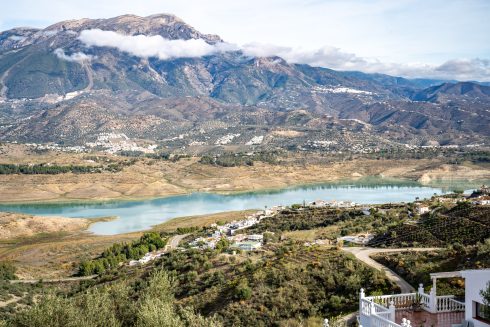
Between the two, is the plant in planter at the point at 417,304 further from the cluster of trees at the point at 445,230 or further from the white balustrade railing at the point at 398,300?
the cluster of trees at the point at 445,230

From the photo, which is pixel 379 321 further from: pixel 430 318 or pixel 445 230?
pixel 445 230

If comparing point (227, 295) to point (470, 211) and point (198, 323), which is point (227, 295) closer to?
point (198, 323)

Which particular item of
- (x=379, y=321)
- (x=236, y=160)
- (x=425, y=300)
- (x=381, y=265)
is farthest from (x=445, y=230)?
(x=236, y=160)

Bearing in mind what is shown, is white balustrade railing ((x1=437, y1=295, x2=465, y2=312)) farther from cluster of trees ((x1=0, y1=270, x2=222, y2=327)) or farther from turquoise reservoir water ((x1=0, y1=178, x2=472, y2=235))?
turquoise reservoir water ((x1=0, y1=178, x2=472, y2=235))

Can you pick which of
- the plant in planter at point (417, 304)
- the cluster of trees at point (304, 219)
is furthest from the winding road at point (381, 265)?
the cluster of trees at point (304, 219)

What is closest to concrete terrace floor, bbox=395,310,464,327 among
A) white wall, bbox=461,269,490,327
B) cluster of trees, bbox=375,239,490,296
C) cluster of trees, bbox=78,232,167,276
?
white wall, bbox=461,269,490,327

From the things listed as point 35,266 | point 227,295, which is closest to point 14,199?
point 35,266
